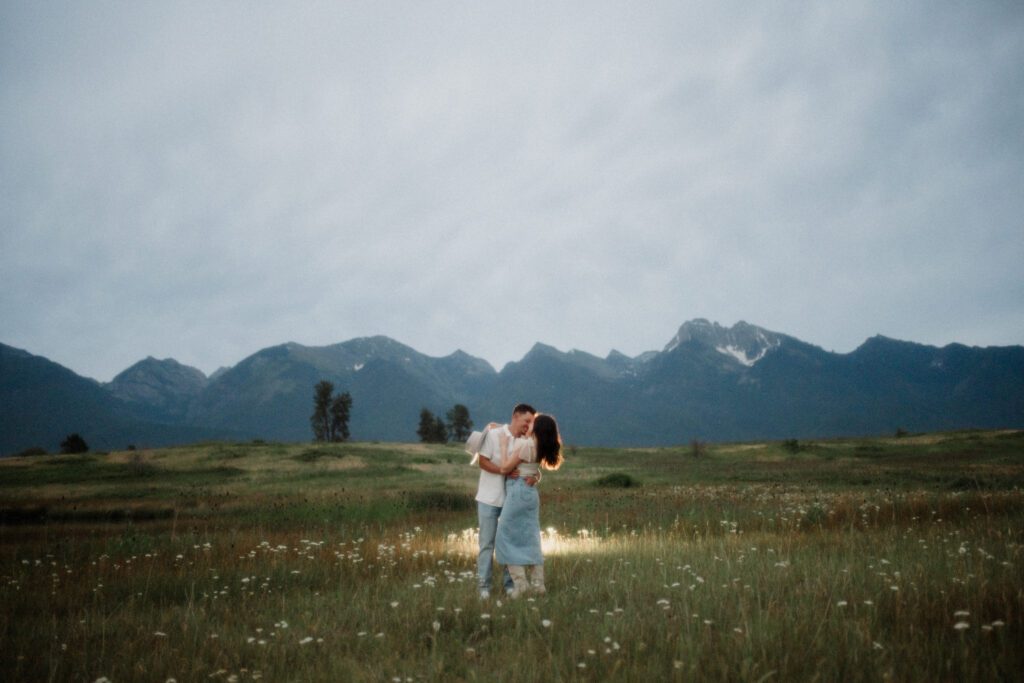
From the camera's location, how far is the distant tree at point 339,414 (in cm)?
11507

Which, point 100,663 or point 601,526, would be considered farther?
point 601,526

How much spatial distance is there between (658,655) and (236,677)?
11.0 ft

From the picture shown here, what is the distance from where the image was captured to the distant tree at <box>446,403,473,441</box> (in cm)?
12188

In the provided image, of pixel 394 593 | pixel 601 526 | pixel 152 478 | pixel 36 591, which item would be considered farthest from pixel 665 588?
pixel 152 478

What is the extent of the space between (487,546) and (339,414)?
11587cm

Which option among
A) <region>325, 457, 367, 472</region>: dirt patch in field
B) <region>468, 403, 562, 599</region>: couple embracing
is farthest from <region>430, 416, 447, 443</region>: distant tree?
<region>468, 403, 562, 599</region>: couple embracing

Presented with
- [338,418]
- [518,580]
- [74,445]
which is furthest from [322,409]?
[518,580]

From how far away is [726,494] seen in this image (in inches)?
819

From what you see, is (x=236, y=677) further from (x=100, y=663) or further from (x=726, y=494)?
(x=726, y=494)

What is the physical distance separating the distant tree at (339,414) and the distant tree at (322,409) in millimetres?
1447

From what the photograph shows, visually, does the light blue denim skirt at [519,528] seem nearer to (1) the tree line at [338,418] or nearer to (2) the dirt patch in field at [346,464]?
(2) the dirt patch in field at [346,464]

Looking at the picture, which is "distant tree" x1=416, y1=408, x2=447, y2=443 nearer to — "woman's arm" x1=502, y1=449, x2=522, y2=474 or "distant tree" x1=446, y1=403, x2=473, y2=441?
"distant tree" x1=446, y1=403, x2=473, y2=441

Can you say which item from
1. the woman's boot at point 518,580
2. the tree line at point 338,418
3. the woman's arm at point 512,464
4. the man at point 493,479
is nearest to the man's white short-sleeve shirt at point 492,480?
the man at point 493,479

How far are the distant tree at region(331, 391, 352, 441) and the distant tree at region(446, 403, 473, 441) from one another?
23382mm
